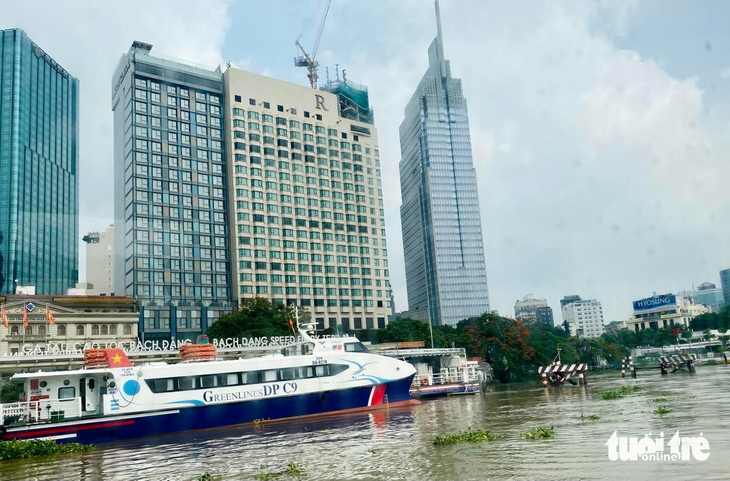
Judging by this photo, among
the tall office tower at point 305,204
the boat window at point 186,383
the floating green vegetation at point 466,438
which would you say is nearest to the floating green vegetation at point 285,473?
the floating green vegetation at point 466,438

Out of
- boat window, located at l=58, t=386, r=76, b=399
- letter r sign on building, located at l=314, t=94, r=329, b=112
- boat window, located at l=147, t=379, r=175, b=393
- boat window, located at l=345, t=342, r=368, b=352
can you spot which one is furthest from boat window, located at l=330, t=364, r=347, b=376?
letter r sign on building, located at l=314, t=94, r=329, b=112

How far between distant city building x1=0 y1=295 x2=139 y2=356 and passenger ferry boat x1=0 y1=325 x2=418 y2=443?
4078 centimetres

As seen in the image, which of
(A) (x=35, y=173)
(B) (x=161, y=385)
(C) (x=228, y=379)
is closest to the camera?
(B) (x=161, y=385)

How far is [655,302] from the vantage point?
16475 centimetres

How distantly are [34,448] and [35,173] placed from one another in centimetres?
11707

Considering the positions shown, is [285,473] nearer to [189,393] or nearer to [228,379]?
[189,393]

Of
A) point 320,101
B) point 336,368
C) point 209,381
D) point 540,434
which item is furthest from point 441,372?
point 320,101

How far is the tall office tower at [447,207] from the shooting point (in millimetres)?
185500

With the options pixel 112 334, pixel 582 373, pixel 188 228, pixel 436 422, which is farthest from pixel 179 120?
pixel 436 422

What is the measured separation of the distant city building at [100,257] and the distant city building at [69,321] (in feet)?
185

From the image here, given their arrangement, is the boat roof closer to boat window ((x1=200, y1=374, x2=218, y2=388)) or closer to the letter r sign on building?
boat window ((x1=200, y1=374, x2=218, y2=388))

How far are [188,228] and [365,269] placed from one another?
31.5m

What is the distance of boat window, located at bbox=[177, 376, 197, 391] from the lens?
3381 centimetres

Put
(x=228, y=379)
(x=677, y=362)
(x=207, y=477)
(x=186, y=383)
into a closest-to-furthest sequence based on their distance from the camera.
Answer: (x=207, y=477)
(x=186, y=383)
(x=228, y=379)
(x=677, y=362)
